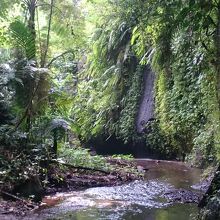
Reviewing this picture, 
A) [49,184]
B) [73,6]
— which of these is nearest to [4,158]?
[49,184]

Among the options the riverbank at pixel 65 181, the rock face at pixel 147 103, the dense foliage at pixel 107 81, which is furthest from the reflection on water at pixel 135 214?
the rock face at pixel 147 103

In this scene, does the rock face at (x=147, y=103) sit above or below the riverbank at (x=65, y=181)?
above

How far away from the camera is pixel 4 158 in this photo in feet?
20.8

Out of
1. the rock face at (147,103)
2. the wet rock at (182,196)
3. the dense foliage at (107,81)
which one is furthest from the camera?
the rock face at (147,103)

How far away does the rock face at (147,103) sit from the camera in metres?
12.9

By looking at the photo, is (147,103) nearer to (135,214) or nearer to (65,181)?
(65,181)

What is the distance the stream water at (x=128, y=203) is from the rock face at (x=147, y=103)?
16.3 ft

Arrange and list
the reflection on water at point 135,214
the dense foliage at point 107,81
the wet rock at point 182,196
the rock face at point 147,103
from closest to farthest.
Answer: the reflection on water at point 135,214
the wet rock at point 182,196
the dense foliage at point 107,81
the rock face at point 147,103

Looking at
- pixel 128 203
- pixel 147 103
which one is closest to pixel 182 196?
pixel 128 203

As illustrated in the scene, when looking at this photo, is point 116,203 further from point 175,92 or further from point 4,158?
point 175,92

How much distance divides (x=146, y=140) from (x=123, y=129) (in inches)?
51.3

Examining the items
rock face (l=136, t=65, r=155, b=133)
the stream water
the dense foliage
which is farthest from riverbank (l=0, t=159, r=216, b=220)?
rock face (l=136, t=65, r=155, b=133)

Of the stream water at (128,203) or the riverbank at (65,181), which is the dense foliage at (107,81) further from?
the stream water at (128,203)

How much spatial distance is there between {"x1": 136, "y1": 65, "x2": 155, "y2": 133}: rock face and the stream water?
16.3 ft
